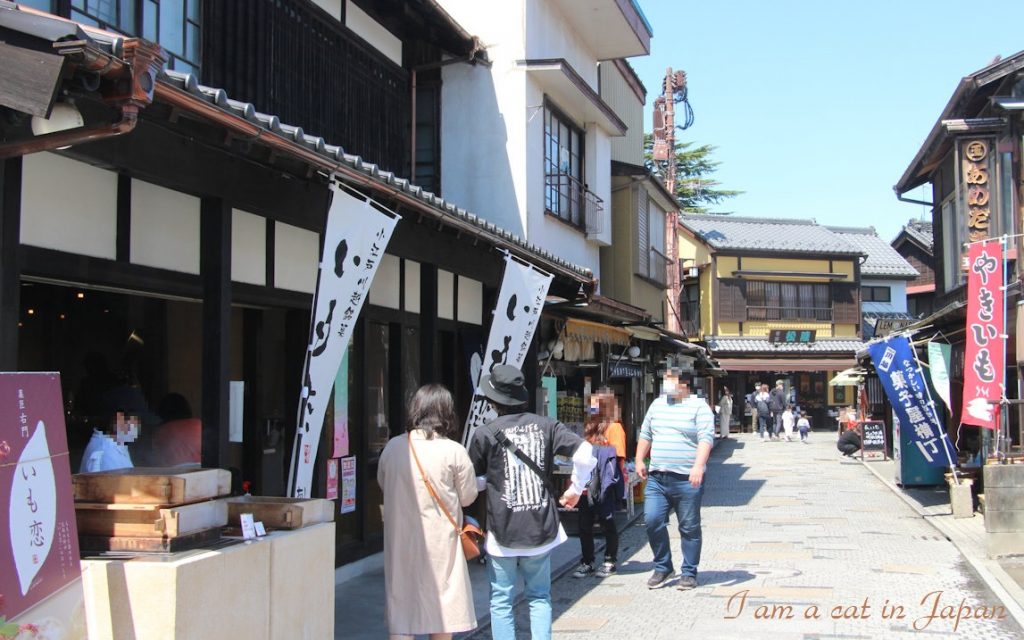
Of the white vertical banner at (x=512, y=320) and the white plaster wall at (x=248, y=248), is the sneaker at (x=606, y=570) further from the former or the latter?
the white plaster wall at (x=248, y=248)

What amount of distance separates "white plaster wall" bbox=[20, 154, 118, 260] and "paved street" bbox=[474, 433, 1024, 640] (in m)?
4.35

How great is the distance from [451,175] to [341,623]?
28.2 feet

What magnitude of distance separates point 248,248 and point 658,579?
16.9 feet

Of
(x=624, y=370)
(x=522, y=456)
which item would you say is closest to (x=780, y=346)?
(x=624, y=370)

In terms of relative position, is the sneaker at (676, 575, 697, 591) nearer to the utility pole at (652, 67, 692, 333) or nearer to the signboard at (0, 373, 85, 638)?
the signboard at (0, 373, 85, 638)

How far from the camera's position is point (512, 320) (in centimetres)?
1034

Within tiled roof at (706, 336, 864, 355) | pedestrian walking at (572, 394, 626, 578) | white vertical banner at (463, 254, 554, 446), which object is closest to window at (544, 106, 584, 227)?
white vertical banner at (463, 254, 554, 446)

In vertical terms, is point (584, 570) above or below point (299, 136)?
below

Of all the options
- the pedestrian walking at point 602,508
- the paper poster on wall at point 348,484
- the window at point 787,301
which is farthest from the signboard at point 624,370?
the window at point 787,301

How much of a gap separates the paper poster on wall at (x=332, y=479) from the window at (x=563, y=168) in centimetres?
752

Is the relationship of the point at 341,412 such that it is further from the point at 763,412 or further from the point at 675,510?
the point at 763,412

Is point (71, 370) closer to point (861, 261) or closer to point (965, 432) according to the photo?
point (965, 432)

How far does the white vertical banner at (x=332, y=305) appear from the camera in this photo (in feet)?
21.1

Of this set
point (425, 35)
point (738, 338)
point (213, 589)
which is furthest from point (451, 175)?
point (738, 338)
